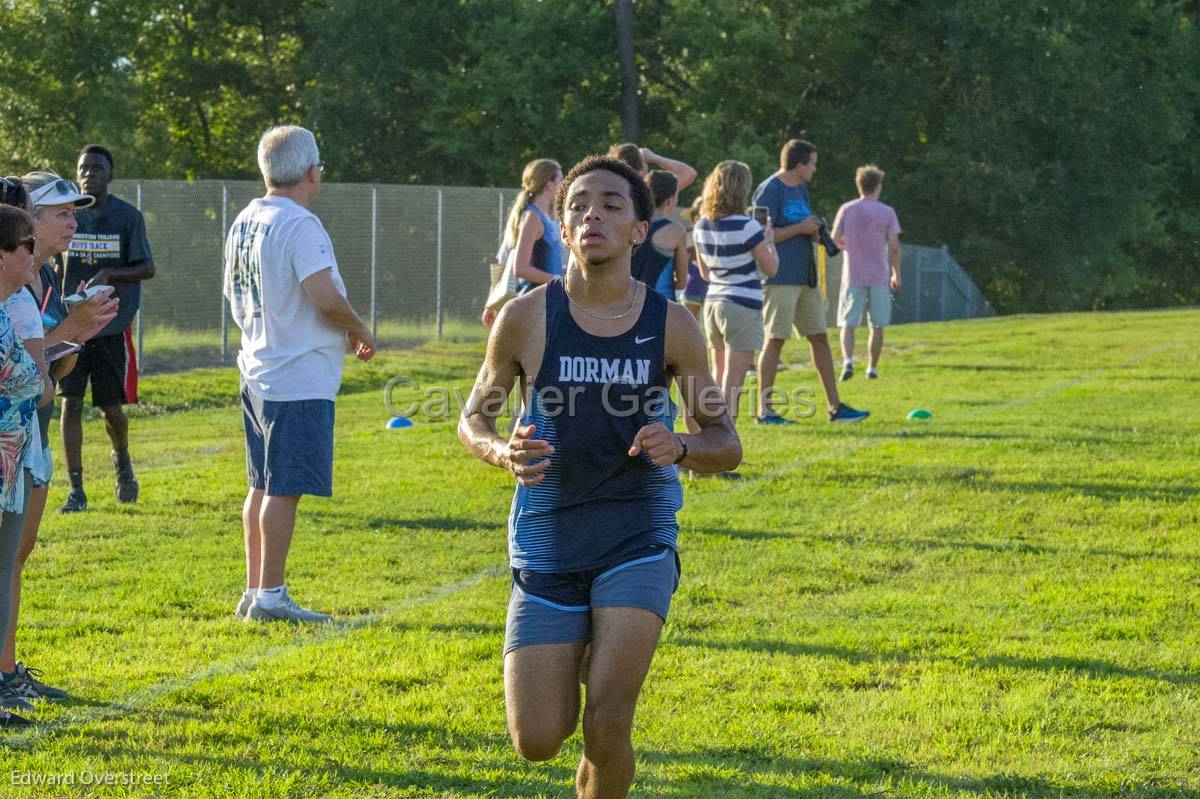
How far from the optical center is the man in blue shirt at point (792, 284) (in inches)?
486

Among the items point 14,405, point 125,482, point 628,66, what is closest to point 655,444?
point 14,405

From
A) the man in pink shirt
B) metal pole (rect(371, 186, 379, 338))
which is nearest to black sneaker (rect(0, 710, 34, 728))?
the man in pink shirt

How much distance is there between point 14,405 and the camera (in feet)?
16.0

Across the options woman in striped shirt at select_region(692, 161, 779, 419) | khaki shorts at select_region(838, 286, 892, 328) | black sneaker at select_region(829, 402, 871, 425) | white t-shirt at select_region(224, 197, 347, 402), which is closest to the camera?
white t-shirt at select_region(224, 197, 347, 402)

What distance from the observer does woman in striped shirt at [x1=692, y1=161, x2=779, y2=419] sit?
10.5 m

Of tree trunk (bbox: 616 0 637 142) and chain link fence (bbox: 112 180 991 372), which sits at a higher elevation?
tree trunk (bbox: 616 0 637 142)

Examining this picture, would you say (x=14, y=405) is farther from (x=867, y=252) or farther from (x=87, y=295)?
(x=867, y=252)

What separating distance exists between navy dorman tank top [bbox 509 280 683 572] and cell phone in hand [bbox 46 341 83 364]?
189 cm

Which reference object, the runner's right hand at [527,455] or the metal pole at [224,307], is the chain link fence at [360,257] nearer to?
the metal pole at [224,307]

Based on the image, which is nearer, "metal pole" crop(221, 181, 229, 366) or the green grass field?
the green grass field

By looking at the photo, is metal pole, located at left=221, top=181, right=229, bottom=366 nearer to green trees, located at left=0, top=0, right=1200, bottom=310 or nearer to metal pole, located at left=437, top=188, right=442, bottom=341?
metal pole, located at left=437, top=188, right=442, bottom=341

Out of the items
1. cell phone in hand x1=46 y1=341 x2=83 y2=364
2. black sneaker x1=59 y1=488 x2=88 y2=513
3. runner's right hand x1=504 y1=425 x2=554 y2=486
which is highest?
cell phone in hand x1=46 y1=341 x2=83 y2=364

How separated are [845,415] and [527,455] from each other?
9405 millimetres

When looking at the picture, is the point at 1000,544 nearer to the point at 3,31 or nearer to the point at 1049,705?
the point at 1049,705
